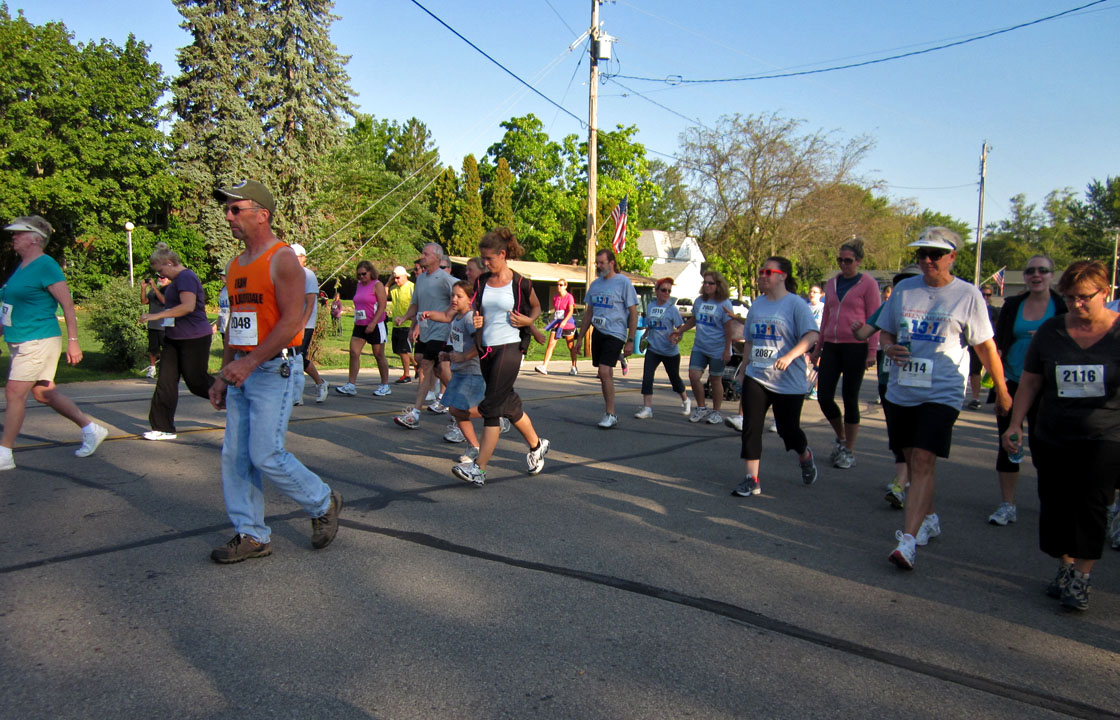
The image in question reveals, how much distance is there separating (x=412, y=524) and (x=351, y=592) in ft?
3.85

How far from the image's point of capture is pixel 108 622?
11.3 feet

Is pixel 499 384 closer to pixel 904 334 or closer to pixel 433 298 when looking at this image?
pixel 433 298

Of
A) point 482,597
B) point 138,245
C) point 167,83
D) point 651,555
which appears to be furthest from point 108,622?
point 167,83

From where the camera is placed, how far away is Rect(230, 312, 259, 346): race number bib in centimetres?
414

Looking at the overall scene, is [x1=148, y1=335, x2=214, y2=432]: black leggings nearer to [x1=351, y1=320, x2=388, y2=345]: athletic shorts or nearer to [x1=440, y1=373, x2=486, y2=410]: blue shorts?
[x1=440, y1=373, x2=486, y2=410]: blue shorts

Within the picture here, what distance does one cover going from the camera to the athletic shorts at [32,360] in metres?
6.10

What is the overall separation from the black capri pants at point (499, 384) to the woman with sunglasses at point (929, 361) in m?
2.78

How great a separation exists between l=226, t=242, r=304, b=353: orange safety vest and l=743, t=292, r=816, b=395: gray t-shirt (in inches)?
139

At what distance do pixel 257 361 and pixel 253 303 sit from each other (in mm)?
356

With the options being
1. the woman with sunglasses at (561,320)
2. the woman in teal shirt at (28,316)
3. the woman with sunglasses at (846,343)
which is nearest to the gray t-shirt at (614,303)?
the woman with sunglasses at (846,343)

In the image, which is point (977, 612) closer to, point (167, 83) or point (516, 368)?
point (516, 368)

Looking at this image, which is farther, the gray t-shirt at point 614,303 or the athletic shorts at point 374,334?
the athletic shorts at point 374,334

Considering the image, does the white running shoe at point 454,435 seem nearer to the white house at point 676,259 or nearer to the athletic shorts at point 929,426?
the athletic shorts at point 929,426

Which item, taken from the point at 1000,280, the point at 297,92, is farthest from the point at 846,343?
the point at 297,92
